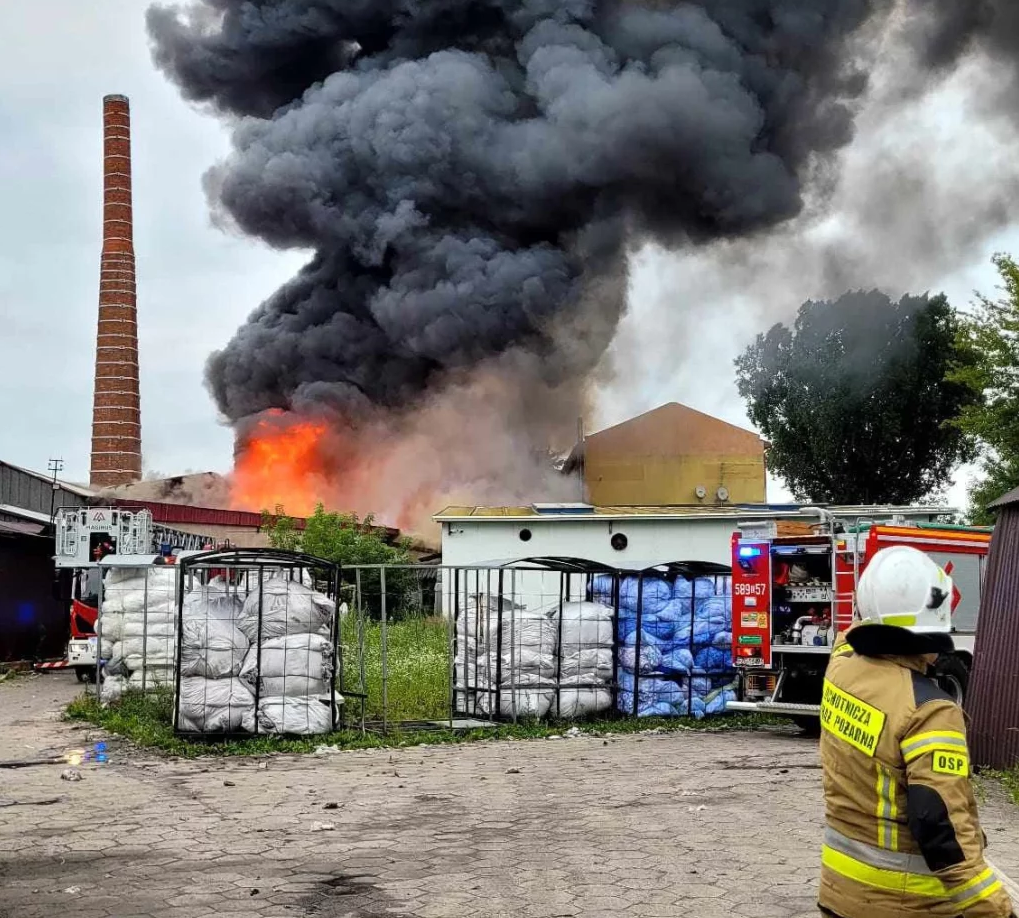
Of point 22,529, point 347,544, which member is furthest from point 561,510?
point 22,529

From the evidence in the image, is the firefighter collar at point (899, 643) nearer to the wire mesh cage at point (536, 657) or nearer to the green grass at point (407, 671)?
the green grass at point (407, 671)

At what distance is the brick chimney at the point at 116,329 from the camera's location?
49.4 meters

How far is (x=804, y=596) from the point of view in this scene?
14.2 meters

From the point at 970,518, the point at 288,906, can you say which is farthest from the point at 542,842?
the point at 970,518

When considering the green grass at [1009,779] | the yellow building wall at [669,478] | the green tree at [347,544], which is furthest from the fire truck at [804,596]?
the yellow building wall at [669,478]

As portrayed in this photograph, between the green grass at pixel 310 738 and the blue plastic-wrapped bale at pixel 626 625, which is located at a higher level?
the blue plastic-wrapped bale at pixel 626 625

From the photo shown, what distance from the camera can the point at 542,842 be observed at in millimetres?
7664

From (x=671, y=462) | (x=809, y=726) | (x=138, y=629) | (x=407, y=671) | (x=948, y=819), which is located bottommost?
(x=809, y=726)

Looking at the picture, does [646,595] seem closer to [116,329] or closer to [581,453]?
[581,453]

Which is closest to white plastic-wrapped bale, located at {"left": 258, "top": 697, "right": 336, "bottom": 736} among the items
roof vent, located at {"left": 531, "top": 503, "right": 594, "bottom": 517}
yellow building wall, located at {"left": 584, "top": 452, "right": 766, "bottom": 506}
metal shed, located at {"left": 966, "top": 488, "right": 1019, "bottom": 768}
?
metal shed, located at {"left": 966, "top": 488, "right": 1019, "bottom": 768}

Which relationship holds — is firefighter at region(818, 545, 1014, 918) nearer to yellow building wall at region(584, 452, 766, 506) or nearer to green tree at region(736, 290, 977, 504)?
yellow building wall at region(584, 452, 766, 506)

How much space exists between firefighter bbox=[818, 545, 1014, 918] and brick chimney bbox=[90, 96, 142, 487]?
49.1 m

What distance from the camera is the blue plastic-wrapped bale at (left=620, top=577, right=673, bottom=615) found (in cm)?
1496

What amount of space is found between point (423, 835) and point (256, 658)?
5240 millimetres
